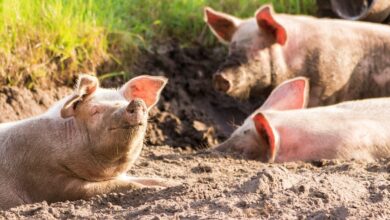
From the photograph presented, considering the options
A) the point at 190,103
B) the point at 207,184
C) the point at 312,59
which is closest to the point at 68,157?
the point at 207,184

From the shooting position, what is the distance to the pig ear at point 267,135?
6934mm

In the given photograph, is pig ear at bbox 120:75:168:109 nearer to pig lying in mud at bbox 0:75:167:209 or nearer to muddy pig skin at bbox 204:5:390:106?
pig lying in mud at bbox 0:75:167:209

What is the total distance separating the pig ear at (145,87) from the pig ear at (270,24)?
99.9 inches

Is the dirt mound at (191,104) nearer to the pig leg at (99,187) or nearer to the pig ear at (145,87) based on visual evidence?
the pig ear at (145,87)

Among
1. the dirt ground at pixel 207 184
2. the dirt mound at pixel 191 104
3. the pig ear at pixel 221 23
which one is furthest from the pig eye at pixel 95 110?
the pig ear at pixel 221 23

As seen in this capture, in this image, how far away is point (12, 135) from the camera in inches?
234

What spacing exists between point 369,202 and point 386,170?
945 mm

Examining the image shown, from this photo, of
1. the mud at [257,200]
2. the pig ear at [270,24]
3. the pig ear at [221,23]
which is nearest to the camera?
the mud at [257,200]

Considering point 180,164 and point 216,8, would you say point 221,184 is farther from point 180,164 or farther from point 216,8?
point 216,8

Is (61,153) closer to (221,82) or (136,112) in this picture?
(136,112)

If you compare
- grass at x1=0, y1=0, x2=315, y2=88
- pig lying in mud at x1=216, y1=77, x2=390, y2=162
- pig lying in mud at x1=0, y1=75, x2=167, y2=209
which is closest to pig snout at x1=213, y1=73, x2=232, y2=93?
grass at x1=0, y1=0, x2=315, y2=88

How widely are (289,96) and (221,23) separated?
4.89ft

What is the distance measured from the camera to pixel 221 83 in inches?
342

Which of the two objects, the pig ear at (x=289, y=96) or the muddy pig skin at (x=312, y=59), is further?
the muddy pig skin at (x=312, y=59)
